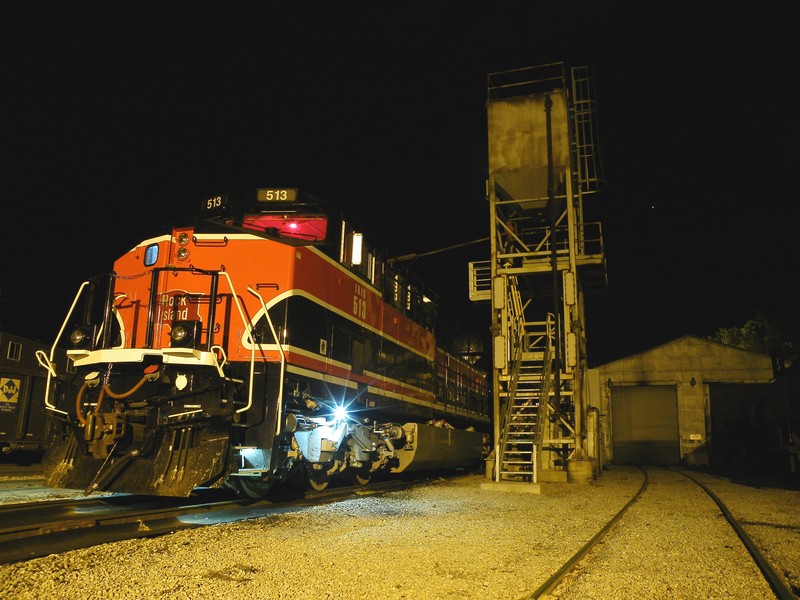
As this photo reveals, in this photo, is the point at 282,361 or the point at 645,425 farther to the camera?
the point at 645,425

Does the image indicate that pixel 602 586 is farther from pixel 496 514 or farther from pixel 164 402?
pixel 164 402

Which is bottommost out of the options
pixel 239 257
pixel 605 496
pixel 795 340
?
pixel 605 496

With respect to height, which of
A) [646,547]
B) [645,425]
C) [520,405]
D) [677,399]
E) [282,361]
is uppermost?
[677,399]

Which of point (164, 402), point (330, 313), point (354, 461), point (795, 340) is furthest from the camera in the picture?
point (795, 340)

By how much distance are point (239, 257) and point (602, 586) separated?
5.35m

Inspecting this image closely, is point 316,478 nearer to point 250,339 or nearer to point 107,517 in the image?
point 250,339

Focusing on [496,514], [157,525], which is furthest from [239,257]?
[496,514]

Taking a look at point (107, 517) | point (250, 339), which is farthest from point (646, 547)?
point (107, 517)

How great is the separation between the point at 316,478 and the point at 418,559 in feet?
14.3

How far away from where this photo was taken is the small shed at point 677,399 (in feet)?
83.3

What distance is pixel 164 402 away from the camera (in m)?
6.33

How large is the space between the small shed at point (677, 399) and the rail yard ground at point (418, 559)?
772 inches

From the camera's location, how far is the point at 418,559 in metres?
4.68

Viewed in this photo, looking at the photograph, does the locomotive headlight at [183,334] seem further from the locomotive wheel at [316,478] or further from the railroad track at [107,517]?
the locomotive wheel at [316,478]
